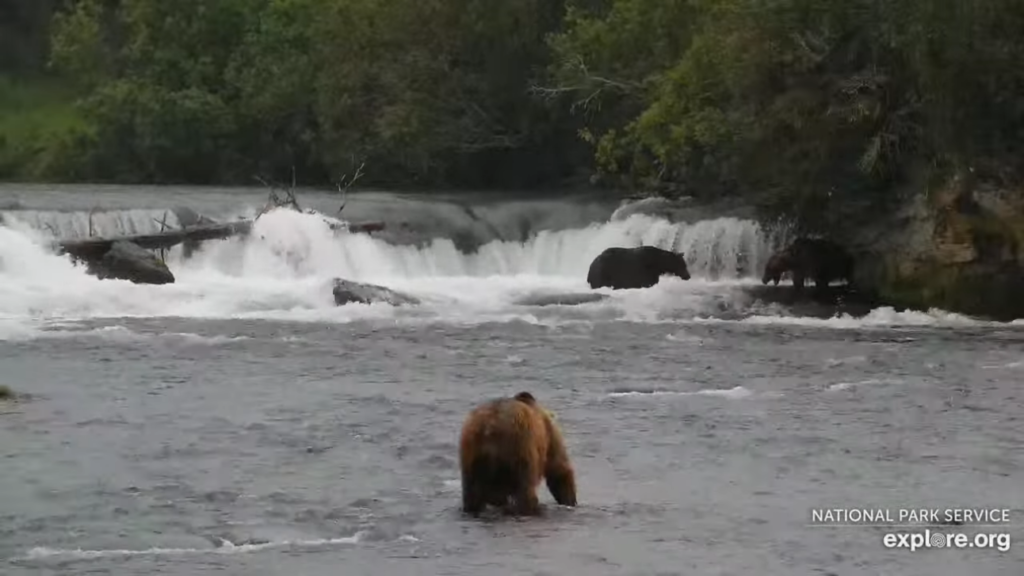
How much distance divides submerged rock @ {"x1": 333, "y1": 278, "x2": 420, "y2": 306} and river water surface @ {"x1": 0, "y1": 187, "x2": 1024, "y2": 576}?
0.32m

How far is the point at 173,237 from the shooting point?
109ft

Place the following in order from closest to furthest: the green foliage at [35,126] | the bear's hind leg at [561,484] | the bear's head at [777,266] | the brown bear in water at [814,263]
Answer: the bear's hind leg at [561,484], the brown bear in water at [814,263], the bear's head at [777,266], the green foliage at [35,126]

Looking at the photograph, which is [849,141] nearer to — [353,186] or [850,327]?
[850,327]

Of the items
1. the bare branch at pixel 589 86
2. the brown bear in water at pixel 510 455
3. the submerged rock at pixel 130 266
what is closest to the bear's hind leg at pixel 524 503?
the brown bear in water at pixel 510 455

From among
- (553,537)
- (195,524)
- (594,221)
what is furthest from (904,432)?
(594,221)

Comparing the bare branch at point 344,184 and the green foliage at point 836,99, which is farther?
the bare branch at point 344,184

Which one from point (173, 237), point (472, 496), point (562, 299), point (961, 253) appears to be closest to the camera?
point (472, 496)

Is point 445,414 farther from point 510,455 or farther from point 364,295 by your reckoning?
point 364,295

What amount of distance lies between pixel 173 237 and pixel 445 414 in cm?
1664

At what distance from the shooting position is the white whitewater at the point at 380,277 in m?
27.9

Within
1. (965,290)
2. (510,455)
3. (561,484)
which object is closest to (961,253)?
(965,290)

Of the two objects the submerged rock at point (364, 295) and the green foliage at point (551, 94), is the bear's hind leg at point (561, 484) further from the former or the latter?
the submerged rock at point (364, 295)

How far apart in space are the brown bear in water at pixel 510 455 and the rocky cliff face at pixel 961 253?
16650 mm

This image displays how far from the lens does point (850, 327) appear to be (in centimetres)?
2673
